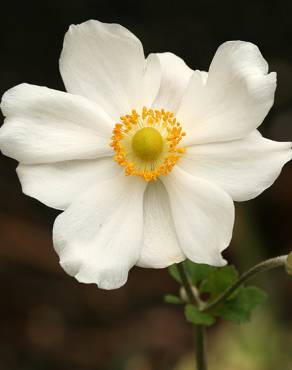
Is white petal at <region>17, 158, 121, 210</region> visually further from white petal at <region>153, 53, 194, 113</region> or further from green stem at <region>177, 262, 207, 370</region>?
green stem at <region>177, 262, 207, 370</region>

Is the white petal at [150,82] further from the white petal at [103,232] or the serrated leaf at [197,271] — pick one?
the serrated leaf at [197,271]

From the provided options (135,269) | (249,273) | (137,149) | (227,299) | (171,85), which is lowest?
(135,269)

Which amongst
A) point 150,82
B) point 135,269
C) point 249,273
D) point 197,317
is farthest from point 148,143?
point 135,269

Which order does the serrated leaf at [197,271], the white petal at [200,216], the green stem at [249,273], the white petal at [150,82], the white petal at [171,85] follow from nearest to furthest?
the white petal at [200,216]
the green stem at [249,273]
the white petal at [150,82]
the white petal at [171,85]
the serrated leaf at [197,271]

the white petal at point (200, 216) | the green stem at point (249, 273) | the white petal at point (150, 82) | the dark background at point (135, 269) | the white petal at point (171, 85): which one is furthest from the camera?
the dark background at point (135, 269)

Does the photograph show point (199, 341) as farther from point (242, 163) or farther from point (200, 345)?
point (242, 163)

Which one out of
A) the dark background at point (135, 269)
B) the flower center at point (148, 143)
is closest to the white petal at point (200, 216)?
the flower center at point (148, 143)

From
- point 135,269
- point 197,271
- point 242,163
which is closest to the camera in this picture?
point 242,163
